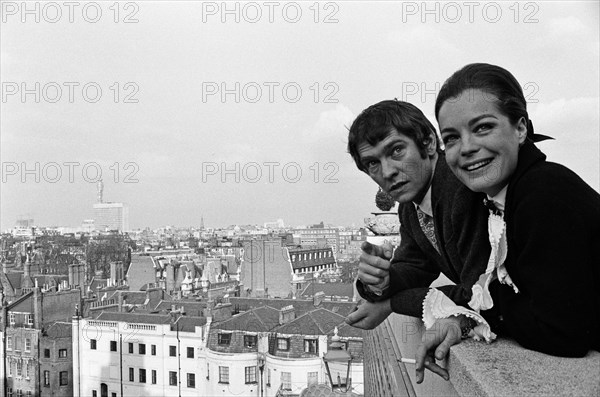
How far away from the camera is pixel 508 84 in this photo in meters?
1.15

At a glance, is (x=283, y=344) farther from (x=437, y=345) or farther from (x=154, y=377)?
(x=437, y=345)

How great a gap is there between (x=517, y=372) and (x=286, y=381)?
17.4m

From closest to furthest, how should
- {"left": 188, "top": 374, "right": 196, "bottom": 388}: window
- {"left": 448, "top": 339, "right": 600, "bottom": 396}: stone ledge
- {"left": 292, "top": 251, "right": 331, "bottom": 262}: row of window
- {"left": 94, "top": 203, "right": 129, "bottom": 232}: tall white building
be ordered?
1. {"left": 448, "top": 339, "right": 600, "bottom": 396}: stone ledge
2. {"left": 188, "top": 374, "right": 196, "bottom": 388}: window
3. {"left": 292, "top": 251, "right": 331, "bottom": 262}: row of window
4. {"left": 94, "top": 203, "right": 129, "bottom": 232}: tall white building

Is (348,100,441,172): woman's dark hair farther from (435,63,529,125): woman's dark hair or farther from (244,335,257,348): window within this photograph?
(244,335,257,348): window

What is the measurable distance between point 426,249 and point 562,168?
728 millimetres

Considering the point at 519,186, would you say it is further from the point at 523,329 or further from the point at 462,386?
the point at 462,386

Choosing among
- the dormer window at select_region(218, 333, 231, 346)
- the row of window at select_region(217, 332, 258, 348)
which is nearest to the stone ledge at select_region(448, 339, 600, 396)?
the row of window at select_region(217, 332, 258, 348)

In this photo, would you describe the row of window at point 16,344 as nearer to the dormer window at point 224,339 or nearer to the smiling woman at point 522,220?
the dormer window at point 224,339

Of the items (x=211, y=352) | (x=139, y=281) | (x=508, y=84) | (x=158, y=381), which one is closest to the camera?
(x=508, y=84)

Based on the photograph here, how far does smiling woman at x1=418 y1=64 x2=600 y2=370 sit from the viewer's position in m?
1.01

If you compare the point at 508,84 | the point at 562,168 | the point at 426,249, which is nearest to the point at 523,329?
the point at 562,168

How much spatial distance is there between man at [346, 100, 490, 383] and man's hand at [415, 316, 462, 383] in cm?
13

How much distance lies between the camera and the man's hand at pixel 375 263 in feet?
5.24

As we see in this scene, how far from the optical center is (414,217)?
1772 millimetres
